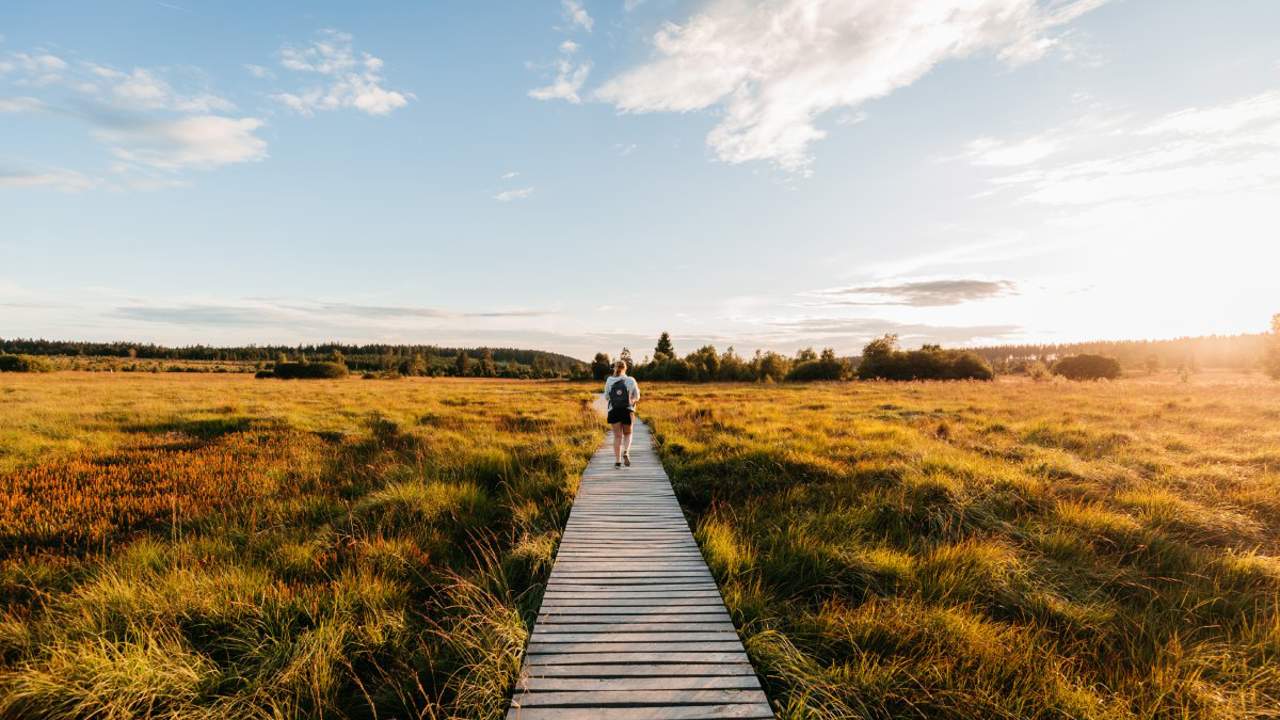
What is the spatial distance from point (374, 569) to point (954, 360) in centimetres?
7213

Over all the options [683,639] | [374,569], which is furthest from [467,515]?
[683,639]

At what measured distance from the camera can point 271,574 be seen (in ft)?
18.9

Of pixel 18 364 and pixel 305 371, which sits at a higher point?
pixel 18 364

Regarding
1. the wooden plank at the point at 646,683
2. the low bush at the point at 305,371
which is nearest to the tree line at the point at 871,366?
the low bush at the point at 305,371

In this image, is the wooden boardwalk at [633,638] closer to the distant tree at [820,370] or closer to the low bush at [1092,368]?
the distant tree at [820,370]

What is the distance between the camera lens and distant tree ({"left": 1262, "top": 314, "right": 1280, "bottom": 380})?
40219mm

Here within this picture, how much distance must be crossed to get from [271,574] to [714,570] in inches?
214

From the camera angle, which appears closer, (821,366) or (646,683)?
(646,683)

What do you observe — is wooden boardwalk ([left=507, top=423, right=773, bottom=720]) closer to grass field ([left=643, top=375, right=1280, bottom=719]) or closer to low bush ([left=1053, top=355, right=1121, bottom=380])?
grass field ([left=643, top=375, right=1280, bottom=719])

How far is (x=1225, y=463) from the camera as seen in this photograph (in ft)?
37.5

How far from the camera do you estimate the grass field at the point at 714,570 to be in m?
3.99

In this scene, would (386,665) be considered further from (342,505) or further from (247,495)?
(247,495)

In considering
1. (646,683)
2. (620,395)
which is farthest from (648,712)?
(620,395)

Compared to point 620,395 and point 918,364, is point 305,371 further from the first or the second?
point 918,364
